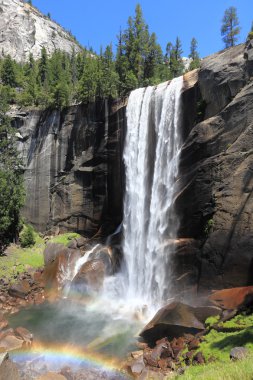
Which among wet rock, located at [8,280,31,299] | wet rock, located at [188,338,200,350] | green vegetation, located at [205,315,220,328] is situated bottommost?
wet rock, located at [8,280,31,299]

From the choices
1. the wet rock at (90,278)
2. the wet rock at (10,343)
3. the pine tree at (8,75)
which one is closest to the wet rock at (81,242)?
the wet rock at (90,278)

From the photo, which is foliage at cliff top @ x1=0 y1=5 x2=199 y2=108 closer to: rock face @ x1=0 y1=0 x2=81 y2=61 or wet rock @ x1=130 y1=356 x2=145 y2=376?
wet rock @ x1=130 y1=356 x2=145 y2=376

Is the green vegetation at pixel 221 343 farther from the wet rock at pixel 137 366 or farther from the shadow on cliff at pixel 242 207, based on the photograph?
the shadow on cliff at pixel 242 207

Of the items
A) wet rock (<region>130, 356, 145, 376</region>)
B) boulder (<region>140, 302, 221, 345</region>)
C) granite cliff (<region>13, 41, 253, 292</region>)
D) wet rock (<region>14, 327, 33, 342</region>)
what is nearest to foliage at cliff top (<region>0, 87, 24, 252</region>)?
granite cliff (<region>13, 41, 253, 292</region>)

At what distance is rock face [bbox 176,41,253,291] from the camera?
21.5 meters

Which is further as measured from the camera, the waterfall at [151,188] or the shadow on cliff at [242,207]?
the waterfall at [151,188]

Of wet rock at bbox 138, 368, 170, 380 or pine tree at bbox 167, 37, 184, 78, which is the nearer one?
wet rock at bbox 138, 368, 170, 380

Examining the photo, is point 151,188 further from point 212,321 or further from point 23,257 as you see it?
point 212,321

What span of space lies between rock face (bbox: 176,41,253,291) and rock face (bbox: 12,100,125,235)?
11.7 meters

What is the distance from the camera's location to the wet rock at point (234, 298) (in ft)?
59.3

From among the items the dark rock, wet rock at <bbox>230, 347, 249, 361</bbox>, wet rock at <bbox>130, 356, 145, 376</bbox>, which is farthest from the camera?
the dark rock

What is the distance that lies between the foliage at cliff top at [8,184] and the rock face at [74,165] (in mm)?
2160

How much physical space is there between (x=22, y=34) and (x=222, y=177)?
12326cm

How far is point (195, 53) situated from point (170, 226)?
67.3 metres
